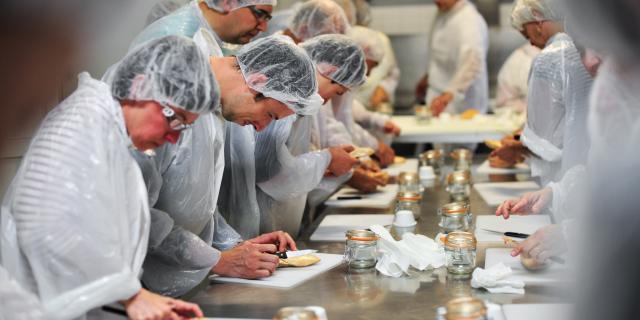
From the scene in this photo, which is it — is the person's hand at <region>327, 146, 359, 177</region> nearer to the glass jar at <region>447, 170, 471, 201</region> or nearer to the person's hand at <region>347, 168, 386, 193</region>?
the person's hand at <region>347, 168, 386, 193</region>

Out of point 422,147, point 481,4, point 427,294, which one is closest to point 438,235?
point 427,294

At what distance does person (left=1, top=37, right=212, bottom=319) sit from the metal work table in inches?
10.8

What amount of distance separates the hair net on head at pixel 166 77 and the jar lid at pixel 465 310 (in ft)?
2.20

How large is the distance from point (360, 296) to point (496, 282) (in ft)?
1.11

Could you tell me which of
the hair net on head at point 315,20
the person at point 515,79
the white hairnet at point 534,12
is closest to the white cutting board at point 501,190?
the white hairnet at point 534,12

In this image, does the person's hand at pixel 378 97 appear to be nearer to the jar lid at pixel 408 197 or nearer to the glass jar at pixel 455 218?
the jar lid at pixel 408 197

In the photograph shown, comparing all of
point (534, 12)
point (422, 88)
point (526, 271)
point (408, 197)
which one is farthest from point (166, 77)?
point (422, 88)

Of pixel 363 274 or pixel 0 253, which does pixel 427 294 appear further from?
pixel 0 253

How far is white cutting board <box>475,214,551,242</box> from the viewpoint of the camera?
2554mm

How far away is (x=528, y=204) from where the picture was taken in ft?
8.48

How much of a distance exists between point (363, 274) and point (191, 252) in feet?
1.55

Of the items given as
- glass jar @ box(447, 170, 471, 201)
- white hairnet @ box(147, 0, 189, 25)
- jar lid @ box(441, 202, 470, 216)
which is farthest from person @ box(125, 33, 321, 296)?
white hairnet @ box(147, 0, 189, 25)

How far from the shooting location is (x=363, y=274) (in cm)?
215

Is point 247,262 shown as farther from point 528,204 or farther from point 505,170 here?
point 505,170
